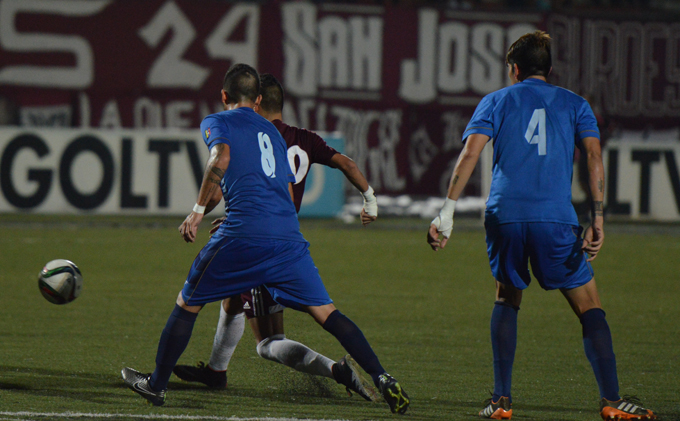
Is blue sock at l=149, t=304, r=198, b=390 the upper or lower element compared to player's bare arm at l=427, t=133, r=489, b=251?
lower

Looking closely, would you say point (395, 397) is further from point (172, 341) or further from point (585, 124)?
point (585, 124)

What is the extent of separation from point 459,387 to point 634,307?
155 inches

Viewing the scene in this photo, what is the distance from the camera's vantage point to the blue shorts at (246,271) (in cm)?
459

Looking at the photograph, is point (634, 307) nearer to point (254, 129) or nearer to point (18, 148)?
point (254, 129)

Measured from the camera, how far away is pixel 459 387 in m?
5.48

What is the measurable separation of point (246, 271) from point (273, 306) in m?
0.70

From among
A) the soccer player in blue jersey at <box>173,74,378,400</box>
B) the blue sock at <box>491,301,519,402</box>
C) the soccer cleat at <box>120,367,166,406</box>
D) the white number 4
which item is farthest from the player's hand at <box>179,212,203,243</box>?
the white number 4

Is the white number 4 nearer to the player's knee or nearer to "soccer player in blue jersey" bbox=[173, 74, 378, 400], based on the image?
"soccer player in blue jersey" bbox=[173, 74, 378, 400]

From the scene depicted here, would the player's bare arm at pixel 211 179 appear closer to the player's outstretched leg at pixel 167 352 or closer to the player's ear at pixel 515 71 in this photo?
the player's outstretched leg at pixel 167 352

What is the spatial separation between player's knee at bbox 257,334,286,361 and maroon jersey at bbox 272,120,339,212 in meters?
0.71

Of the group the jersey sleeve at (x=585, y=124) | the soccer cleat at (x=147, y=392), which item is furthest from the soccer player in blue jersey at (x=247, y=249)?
the jersey sleeve at (x=585, y=124)

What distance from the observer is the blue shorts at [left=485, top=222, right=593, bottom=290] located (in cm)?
457

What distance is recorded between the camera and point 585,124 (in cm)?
470

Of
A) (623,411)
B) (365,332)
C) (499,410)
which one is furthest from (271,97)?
(365,332)
